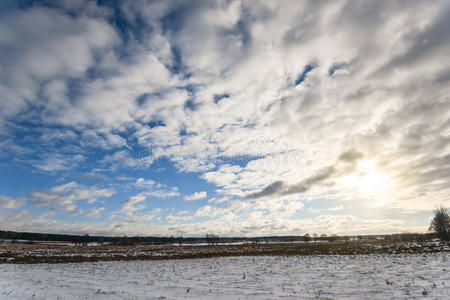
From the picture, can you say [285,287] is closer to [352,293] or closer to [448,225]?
[352,293]

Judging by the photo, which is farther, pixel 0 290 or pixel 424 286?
pixel 0 290

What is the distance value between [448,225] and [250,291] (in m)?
86.6

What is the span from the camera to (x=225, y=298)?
10664 mm

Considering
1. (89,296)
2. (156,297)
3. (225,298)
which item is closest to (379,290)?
(225,298)

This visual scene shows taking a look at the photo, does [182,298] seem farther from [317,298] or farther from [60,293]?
[60,293]

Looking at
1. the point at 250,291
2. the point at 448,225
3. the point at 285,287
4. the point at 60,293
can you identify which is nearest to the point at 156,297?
the point at 250,291

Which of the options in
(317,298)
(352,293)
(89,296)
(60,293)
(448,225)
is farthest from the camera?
(448,225)

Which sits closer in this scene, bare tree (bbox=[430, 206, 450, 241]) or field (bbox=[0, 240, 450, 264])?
field (bbox=[0, 240, 450, 264])

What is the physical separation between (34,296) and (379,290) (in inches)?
651

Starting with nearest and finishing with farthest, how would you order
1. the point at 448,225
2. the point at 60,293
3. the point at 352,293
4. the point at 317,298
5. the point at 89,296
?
the point at 317,298
the point at 352,293
the point at 89,296
the point at 60,293
the point at 448,225

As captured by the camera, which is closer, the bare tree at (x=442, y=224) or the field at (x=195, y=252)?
the field at (x=195, y=252)

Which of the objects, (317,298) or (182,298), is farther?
(182,298)

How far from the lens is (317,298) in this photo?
33.1 ft

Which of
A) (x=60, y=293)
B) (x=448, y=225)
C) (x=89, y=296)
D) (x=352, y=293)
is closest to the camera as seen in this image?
(x=352, y=293)
